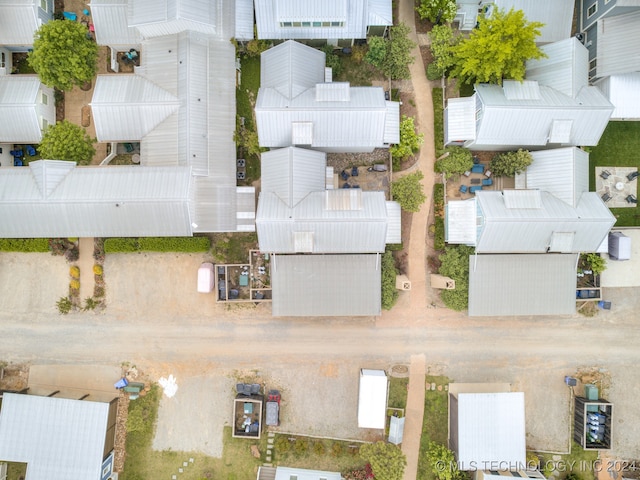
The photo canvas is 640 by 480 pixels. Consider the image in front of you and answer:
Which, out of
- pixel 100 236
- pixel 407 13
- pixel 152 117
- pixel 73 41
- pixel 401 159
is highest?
pixel 407 13

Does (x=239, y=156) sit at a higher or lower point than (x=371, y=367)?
higher

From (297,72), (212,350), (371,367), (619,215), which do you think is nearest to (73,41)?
(297,72)

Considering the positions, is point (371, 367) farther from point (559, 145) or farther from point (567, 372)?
point (559, 145)

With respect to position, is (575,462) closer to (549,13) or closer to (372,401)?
(372,401)

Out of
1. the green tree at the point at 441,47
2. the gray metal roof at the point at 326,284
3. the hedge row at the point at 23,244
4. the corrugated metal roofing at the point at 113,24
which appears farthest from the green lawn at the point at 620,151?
the hedge row at the point at 23,244

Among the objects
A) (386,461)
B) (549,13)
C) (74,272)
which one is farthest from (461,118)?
(74,272)

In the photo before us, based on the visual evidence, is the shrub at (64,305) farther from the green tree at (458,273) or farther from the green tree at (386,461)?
the green tree at (458,273)

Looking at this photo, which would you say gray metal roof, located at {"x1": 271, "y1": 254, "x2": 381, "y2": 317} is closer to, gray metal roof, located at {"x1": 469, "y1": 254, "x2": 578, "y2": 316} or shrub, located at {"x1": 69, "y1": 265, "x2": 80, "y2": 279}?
gray metal roof, located at {"x1": 469, "y1": 254, "x2": 578, "y2": 316}
